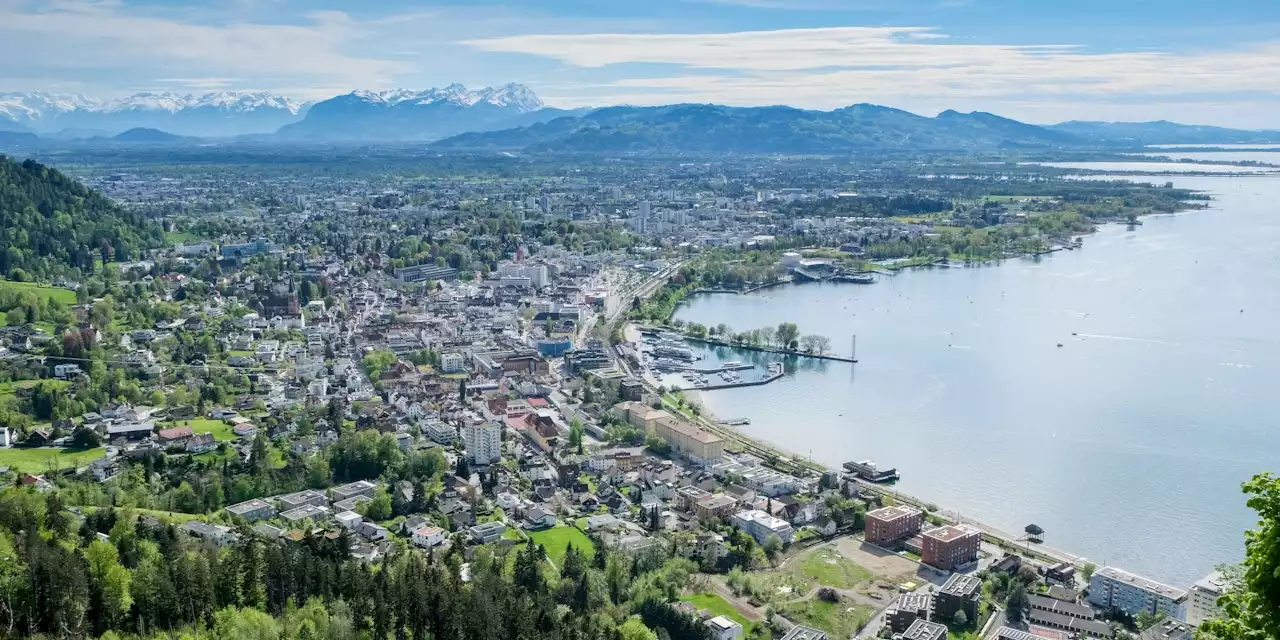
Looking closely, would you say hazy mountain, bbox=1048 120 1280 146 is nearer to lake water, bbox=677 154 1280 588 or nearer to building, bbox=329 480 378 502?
lake water, bbox=677 154 1280 588

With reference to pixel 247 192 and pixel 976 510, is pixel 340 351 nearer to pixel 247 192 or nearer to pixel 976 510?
pixel 976 510

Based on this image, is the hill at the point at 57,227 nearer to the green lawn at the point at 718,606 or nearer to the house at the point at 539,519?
the house at the point at 539,519

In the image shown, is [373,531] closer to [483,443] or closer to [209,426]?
[483,443]

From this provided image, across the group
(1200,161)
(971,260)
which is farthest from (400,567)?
(1200,161)

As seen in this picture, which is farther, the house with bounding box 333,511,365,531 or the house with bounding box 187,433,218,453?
the house with bounding box 187,433,218,453

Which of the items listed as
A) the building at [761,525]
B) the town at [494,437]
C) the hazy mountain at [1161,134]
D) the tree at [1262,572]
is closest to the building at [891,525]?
the town at [494,437]

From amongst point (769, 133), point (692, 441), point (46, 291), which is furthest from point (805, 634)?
point (769, 133)

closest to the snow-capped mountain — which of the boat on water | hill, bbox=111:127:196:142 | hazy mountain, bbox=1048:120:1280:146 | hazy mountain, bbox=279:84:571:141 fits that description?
hazy mountain, bbox=279:84:571:141
